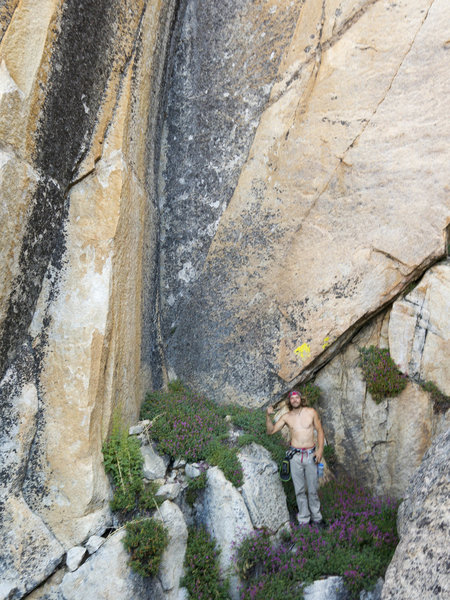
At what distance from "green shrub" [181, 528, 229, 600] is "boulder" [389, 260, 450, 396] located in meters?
4.06

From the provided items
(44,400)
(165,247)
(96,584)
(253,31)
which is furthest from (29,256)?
(253,31)

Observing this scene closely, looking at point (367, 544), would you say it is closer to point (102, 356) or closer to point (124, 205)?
point (102, 356)

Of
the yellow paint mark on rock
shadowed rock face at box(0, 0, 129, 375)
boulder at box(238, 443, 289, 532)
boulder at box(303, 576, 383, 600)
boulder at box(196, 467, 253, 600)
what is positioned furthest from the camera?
the yellow paint mark on rock

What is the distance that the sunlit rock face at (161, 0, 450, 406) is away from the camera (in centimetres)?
785

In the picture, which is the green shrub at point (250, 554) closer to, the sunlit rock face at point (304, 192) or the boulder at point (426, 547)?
the boulder at point (426, 547)

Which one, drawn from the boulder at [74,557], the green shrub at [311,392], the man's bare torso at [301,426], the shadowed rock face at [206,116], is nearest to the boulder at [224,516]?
the man's bare torso at [301,426]

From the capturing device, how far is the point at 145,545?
6.05 m

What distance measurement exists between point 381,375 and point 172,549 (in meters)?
4.08

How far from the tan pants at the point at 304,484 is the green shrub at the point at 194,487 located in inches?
53.8

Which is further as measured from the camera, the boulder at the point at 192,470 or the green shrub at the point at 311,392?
the green shrub at the point at 311,392

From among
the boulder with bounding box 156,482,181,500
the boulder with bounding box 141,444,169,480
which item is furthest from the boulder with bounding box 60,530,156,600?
the boulder with bounding box 141,444,169,480

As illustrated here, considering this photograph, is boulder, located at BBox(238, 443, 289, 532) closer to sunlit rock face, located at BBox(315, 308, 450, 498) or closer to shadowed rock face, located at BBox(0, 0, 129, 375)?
sunlit rock face, located at BBox(315, 308, 450, 498)

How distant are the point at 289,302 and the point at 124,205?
3130mm

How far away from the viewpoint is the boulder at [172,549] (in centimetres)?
623
